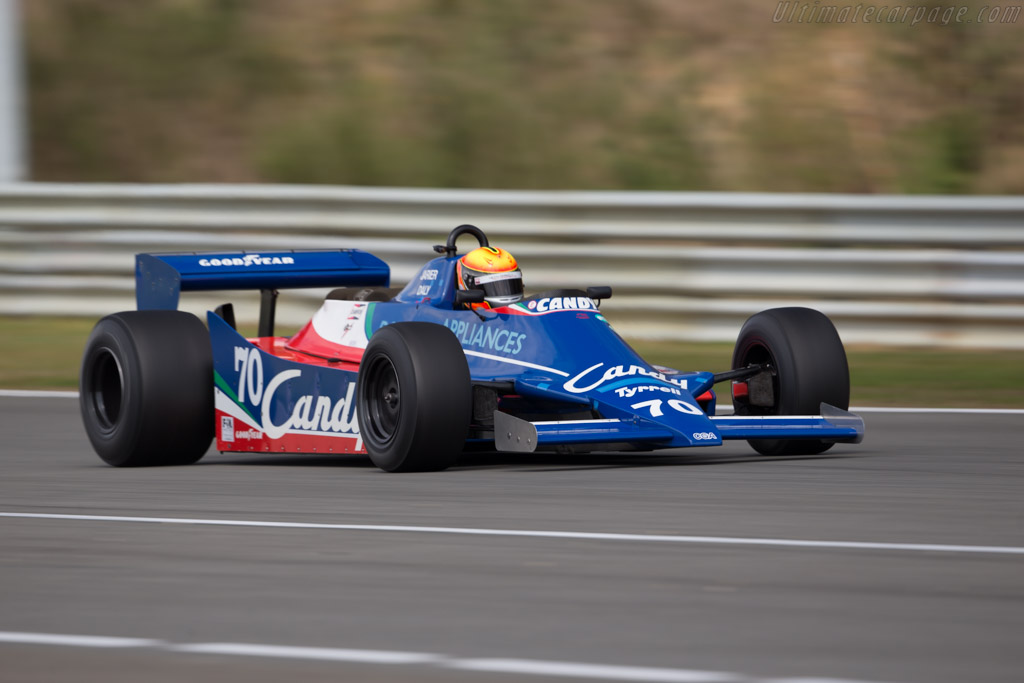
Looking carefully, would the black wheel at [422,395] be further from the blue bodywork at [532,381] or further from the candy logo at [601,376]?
the candy logo at [601,376]

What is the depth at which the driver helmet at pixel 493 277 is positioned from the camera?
9.74 meters

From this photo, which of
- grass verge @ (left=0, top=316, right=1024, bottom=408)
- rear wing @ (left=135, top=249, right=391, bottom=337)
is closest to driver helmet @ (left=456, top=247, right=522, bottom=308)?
rear wing @ (left=135, top=249, right=391, bottom=337)

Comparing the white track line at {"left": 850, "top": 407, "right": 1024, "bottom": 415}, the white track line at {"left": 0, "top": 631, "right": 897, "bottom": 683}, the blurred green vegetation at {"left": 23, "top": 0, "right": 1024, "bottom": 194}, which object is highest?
the blurred green vegetation at {"left": 23, "top": 0, "right": 1024, "bottom": 194}

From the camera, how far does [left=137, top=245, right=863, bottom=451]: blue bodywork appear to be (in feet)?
28.6

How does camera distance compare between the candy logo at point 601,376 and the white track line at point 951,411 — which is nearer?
the candy logo at point 601,376

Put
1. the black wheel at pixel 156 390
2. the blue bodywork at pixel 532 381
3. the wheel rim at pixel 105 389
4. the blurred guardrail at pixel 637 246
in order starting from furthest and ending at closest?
the blurred guardrail at pixel 637 246, the wheel rim at pixel 105 389, the black wheel at pixel 156 390, the blue bodywork at pixel 532 381

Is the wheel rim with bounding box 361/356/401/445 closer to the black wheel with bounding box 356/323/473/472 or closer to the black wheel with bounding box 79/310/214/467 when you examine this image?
the black wheel with bounding box 356/323/473/472

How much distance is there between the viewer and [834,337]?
9.73 metres

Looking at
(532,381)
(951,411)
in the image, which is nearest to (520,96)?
(951,411)

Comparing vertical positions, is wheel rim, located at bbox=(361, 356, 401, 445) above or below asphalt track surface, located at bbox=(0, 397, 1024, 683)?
above

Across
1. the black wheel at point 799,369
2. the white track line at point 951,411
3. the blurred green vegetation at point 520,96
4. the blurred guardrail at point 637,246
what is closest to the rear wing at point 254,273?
the black wheel at point 799,369

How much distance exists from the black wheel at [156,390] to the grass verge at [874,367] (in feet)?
14.0

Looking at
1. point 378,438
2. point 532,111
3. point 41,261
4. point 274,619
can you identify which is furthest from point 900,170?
point 274,619

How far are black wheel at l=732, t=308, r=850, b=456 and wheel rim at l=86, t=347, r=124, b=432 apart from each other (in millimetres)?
3647
